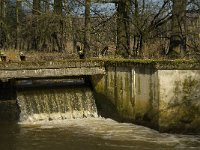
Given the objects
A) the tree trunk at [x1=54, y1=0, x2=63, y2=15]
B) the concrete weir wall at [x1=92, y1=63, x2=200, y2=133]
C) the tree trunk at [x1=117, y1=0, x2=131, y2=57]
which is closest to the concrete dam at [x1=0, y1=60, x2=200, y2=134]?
the concrete weir wall at [x1=92, y1=63, x2=200, y2=133]

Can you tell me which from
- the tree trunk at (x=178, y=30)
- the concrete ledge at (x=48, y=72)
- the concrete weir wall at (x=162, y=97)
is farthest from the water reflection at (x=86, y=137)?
the tree trunk at (x=178, y=30)

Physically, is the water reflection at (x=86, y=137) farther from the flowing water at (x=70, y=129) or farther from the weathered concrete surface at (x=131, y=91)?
the weathered concrete surface at (x=131, y=91)

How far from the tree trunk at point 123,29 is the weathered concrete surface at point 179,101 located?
541 centimetres

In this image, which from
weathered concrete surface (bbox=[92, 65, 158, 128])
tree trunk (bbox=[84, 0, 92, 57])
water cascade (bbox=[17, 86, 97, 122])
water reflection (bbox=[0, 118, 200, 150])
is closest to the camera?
water reflection (bbox=[0, 118, 200, 150])

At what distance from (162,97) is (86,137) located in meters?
2.51

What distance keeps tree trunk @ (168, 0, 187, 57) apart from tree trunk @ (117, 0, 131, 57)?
2153mm

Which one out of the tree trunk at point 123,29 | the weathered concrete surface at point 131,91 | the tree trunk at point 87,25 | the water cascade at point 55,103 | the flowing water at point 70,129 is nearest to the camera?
the flowing water at point 70,129

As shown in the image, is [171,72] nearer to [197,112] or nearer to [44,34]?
[197,112]

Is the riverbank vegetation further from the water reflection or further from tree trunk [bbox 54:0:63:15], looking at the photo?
the water reflection

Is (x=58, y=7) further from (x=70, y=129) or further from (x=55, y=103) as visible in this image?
(x=70, y=129)

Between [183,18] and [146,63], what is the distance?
397 cm

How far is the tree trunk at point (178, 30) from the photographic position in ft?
53.5

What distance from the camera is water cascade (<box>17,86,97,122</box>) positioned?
1505 centimetres

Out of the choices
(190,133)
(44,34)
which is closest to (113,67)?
(190,133)
